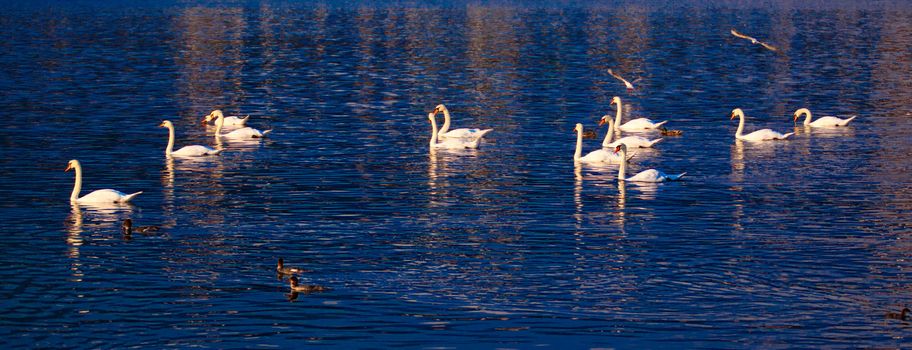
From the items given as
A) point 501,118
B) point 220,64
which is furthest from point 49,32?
point 501,118

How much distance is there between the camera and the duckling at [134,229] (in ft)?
94.6

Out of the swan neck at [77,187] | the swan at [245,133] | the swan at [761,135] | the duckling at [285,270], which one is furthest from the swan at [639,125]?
the duckling at [285,270]

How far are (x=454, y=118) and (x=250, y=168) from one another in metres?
14.9

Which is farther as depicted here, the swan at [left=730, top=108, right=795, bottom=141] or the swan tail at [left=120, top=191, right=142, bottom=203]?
the swan at [left=730, top=108, right=795, bottom=141]

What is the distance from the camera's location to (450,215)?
31.7 metres

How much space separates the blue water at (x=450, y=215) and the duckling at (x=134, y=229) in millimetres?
426

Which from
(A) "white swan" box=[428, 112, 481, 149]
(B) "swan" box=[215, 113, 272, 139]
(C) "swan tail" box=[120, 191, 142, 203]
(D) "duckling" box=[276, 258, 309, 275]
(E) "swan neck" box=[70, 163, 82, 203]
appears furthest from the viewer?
(B) "swan" box=[215, 113, 272, 139]

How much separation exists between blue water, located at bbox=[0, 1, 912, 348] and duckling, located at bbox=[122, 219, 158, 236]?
426mm

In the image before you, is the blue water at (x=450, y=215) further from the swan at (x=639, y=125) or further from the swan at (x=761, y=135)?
the swan at (x=639, y=125)

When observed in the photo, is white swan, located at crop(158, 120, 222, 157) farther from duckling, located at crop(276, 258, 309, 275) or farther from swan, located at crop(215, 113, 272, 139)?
duckling, located at crop(276, 258, 309, 275)

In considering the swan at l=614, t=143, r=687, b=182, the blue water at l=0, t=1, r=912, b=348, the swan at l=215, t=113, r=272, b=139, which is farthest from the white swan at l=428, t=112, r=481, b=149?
the swan at l=614, t=143, r=687, b=182

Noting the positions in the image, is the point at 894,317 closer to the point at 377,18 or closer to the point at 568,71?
the point at 568,71

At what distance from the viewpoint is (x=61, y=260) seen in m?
26.6

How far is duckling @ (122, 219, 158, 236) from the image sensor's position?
94.6 feet
